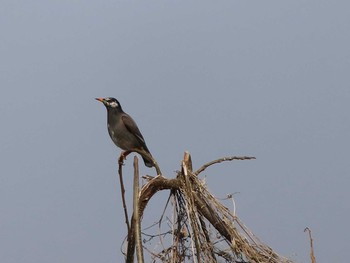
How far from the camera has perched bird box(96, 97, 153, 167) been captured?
681cm

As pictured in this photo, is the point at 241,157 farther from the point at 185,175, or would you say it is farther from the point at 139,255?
the point at 139,255

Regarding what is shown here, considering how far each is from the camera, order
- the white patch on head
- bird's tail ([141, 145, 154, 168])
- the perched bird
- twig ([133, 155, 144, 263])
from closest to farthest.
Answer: twig ([133, 155, 144, 263]) < bird's tail ([141, 145, 154, 168]) < the perched bird < the white patch on head

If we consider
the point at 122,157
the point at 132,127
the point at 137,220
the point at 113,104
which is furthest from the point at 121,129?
the point at 137,220

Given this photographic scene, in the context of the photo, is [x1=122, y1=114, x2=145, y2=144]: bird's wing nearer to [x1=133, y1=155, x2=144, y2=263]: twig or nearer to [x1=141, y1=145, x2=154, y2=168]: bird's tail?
[x1=141, y1=145, x2=154, y2=168]: bird's tail

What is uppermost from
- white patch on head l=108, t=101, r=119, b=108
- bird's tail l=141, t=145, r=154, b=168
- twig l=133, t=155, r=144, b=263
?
white patch on head l=108, t=101, r=119, b=108

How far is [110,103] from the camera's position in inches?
278

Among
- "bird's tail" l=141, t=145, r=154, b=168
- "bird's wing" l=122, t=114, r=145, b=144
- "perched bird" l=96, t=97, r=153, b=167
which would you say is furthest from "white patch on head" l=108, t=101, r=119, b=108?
"bird's tail" l=141, t=145, r=154, b=168

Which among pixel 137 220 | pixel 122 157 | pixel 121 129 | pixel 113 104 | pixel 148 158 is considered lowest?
pixel 137 220

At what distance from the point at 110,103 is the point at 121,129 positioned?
385 millimetres

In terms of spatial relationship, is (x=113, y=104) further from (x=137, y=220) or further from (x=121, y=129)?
(x=137, y=220)

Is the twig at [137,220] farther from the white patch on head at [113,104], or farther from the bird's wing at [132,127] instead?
the white patch on head at [113,104]

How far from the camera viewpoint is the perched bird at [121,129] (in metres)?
6.81

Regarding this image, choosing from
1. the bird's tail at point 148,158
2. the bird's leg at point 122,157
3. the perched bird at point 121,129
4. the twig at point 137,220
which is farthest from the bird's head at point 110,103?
the twig at point 137,220

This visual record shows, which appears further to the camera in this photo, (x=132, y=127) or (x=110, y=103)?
(x=110, y=103)
